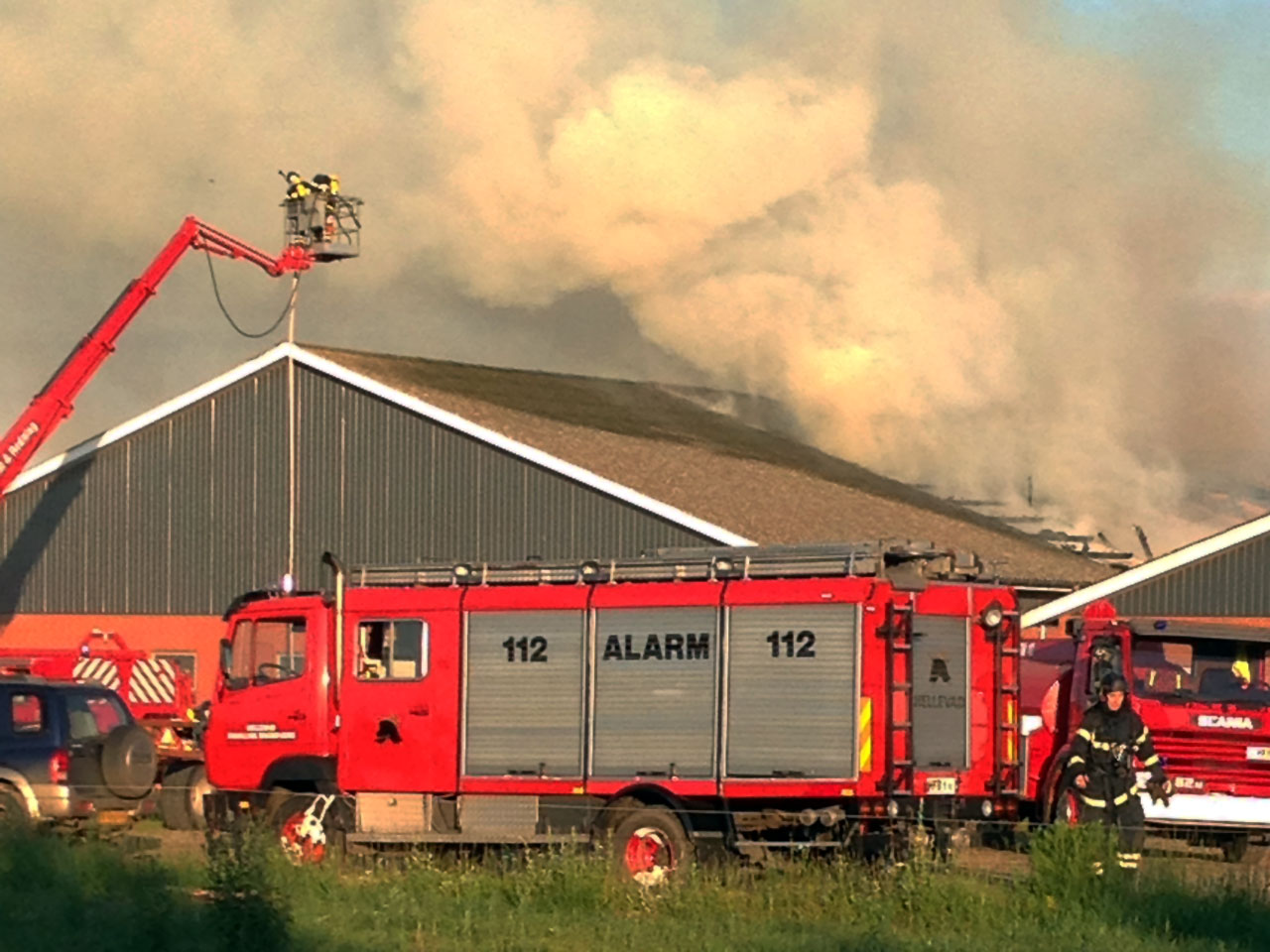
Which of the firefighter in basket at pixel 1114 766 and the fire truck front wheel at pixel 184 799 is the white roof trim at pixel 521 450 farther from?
the firefighter in basket at pixel 1114 766

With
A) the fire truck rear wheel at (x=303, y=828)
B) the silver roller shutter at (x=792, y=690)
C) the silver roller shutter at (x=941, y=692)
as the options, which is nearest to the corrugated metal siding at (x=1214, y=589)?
the silver roller shutter at (x=941, y=692)

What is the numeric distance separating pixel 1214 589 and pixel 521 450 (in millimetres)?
11326

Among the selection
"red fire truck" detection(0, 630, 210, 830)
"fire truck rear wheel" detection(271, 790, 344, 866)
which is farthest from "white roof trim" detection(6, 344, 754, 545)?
"fire truck rear wheel" detection(271, 790, 344, 866)

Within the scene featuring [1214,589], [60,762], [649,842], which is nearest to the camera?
[649,842]

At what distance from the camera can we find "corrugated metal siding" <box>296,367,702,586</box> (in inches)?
1358

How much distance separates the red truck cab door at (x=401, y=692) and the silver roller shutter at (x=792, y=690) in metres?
2.93

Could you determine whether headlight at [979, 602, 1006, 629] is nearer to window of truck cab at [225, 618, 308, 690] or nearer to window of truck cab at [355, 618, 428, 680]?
window of truck cab at [355, 618, 428, 680]

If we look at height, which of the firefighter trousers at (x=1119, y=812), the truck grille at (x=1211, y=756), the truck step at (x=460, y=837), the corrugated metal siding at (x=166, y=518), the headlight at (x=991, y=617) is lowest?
the truck step at (x=460, y=837)

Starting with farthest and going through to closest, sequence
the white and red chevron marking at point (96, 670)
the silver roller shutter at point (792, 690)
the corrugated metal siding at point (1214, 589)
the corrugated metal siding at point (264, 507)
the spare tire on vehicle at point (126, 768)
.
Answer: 1. the corrugated metal siding at point (264, 507)
2. the corrugated metal siding at point (1214, 589)
3. the white and red chevron marking at point (96, 670)
4. the spare tire on vehicle at point (126, 768)
5. the silver roller shutter at point (792, 690)

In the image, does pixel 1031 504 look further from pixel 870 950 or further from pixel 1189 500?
pixel 870 950

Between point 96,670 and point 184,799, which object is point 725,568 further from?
point 96,670

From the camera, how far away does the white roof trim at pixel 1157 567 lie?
32.2m

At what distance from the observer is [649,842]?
17.6 metres

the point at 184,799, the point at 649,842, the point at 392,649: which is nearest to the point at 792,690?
the point at 649,842
